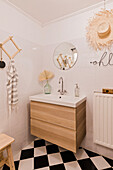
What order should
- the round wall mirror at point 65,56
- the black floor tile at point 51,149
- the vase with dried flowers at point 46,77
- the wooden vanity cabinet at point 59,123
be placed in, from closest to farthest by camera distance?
the wooden vanity cabinet at point 59,123, the black floor tile at point 51,149, the round wall mirror at point 65,56, the vase with dried flowers at point 46,77

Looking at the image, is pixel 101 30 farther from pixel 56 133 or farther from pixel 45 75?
pixel 56 133

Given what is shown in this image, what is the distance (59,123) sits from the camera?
4.81 ft

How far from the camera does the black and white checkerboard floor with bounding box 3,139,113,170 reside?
1.41 m

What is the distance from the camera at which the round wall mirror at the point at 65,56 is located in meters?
1.84

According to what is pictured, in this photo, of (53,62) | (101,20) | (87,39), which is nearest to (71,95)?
(53,62)

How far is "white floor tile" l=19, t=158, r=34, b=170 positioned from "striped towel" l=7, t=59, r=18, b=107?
2.73 ft

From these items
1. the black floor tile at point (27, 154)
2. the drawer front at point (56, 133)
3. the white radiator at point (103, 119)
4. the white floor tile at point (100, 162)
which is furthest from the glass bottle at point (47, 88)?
the white floor tile at point (100, 162)

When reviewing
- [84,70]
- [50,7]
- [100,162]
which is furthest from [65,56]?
[100,162]

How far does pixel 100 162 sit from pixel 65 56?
5.80ft

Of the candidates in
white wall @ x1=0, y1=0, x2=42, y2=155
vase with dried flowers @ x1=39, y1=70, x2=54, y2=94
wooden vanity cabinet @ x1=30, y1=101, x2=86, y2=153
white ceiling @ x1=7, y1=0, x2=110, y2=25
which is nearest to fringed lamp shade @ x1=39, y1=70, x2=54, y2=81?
vase with dried flowers @ x1=39, y1=70, x2=54, y2=94

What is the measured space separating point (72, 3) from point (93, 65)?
3.31 feet

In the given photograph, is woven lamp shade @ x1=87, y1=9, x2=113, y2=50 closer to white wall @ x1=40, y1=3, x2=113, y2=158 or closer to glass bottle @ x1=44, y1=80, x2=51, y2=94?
white wall @ x1=40, y1=3, x2=113, y2=158

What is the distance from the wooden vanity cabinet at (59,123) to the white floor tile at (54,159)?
0.26 m

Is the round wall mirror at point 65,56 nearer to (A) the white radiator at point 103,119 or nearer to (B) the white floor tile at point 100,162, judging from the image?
(A) the white radiator at point 103,119
